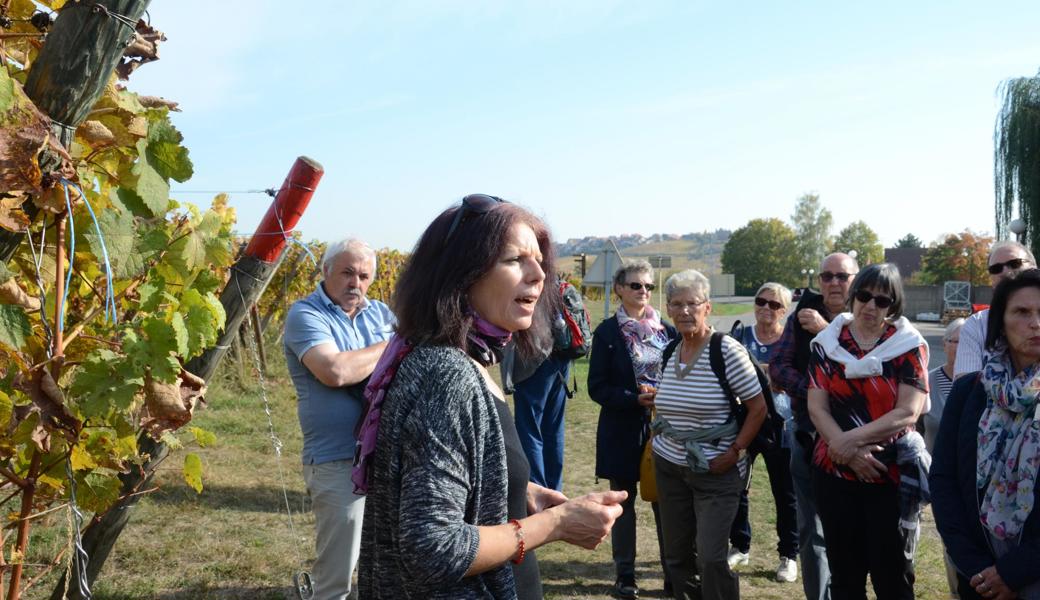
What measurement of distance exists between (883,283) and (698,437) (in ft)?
3.64

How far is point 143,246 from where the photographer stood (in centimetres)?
214

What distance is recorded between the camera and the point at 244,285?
10.4ft

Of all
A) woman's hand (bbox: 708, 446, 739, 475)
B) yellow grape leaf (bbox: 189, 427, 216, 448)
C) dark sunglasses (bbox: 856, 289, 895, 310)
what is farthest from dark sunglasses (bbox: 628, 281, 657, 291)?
→ yellow grape leaf (bbox: 189, 427, 216, 448)

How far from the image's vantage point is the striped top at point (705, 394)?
4.08 meters

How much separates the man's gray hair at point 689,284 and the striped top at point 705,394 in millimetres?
277

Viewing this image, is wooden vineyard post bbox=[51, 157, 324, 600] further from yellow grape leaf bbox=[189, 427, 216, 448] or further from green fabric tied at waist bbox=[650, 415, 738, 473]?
green fabric tied at waist bbox=[650, 415, 738, 473]

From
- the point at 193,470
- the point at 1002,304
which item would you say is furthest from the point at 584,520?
the point at 1002,304

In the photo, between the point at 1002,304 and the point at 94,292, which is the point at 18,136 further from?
the point at 1002,304

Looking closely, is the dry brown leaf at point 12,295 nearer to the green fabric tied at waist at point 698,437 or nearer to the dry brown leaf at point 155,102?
the dry brown leaf at point 155,102

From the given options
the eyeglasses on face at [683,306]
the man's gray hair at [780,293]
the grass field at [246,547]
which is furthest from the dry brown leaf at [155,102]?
the man's gray hair at [780,293]

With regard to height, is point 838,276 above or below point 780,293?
above

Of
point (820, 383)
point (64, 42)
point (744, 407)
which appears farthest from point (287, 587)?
point (64, 42)

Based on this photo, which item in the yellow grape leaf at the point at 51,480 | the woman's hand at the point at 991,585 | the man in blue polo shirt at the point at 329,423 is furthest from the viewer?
the man in blue polo shirt at the point at 329,423

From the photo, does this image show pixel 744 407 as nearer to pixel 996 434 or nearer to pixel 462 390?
pixel 996 434
